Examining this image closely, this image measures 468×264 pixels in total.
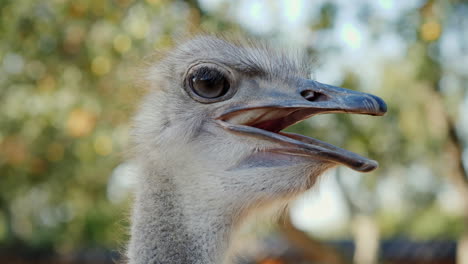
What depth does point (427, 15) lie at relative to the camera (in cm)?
523

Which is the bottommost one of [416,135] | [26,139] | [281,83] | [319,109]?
[319,109]

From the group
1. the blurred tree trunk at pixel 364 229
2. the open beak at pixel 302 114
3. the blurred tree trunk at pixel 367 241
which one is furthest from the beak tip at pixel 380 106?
the blurred tree trunk at pixel 367 241

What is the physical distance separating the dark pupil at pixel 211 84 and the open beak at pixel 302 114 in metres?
0.09

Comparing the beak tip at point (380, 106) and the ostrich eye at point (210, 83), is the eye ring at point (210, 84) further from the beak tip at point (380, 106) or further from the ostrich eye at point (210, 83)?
the beak tip at point (380, 106)

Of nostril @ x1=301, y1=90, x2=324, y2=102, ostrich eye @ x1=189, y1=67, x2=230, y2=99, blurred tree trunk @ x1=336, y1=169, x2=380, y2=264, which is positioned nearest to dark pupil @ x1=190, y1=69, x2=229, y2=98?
ostrich eye @ x1=189, y1=67, x2=230, y2=99

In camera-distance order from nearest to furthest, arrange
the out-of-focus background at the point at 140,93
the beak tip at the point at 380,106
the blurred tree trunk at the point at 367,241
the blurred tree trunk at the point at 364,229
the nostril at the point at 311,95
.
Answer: the beak tip at the point at 380,106 → the nostril at the point at 311,95 → the out-of-focus background at the point at 140,93 → the blurred tree trunk at the point at 367,241 → the blurred tree trunk at the point at 364,229

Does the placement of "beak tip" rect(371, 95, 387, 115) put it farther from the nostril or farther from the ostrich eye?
the ostrich eye

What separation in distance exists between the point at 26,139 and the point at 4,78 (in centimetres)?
79

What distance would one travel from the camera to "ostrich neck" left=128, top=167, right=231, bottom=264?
204 cm

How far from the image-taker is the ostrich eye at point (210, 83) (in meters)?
2.15

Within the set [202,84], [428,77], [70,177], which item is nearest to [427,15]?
[428,77]

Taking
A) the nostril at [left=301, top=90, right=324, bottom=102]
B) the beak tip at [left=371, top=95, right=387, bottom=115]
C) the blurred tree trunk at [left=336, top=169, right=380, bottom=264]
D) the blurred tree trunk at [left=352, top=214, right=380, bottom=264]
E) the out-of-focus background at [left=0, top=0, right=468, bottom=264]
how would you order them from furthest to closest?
the blurred tree trunk at [left=336, top=169, right=380, bottom=264]
the blurred tree trunk at [left=352, top=214, right=380, bottom=264]
the out-of-focus background at [left=0, top=0, right=468, bottom=264]
the nostril at [left=301, top=90, right=324, bottom=102]
the beak tip at [left=371, top=95, right=387, bottom=115]

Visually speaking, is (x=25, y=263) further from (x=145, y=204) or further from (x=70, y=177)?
(x=145, y=204)

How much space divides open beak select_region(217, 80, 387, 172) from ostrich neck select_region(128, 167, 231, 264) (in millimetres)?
279
